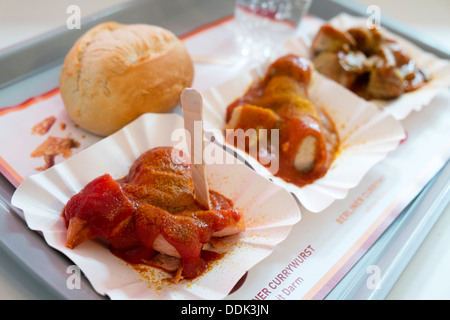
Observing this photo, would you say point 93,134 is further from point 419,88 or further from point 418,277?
point 419,88

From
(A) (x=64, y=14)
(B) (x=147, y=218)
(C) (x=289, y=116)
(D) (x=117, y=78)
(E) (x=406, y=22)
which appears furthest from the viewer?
(E) (x=406, y=22)

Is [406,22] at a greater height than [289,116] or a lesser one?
lesser

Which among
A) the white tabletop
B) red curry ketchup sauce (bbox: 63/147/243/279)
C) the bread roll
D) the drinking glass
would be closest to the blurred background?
the white tabletop

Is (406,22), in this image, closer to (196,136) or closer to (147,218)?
(196,136)

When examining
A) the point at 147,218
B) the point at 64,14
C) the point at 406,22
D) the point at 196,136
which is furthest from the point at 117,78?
the point at 406,22

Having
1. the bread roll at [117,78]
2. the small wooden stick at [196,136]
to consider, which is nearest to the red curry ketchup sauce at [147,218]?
the small wooden stick at [196,136]

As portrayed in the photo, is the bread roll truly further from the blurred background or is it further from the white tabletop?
the blurred background

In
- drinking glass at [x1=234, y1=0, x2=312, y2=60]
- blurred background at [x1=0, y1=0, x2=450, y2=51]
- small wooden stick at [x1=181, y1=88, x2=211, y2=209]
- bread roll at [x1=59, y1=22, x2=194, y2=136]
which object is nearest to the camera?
small wooden stick at [x1=181, y1=88, x2=211, y2=209]
